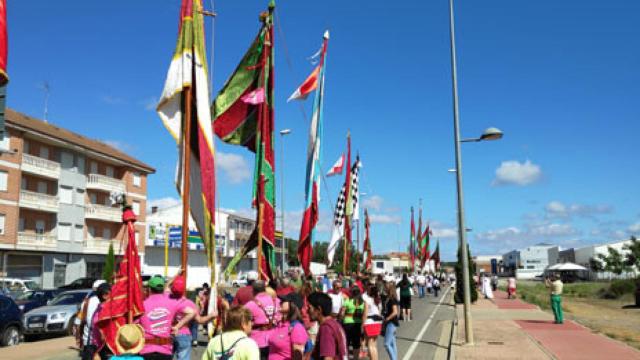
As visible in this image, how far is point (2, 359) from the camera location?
12.2m

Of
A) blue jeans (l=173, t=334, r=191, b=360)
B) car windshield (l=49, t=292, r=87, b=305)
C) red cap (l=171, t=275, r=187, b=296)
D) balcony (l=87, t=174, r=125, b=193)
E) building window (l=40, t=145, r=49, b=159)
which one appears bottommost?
car windshield (l=49, t=292, r=87, b=305)

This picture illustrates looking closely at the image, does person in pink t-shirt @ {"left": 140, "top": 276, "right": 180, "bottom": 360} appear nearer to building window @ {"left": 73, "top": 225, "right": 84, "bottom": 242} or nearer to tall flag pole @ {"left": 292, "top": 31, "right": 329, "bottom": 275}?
tall flag pole @ {"left": 292, "top": 31, "right": 329, "bottom": 275}

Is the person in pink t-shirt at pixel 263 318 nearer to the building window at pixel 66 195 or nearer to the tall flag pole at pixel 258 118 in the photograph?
the tall flag pole at pixel 258 118

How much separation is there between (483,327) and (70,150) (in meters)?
33.9

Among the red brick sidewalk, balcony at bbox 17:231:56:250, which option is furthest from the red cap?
balcony at bbox 17:231:56:250

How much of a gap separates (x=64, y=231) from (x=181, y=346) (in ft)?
125

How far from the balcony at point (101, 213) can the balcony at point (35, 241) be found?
4.44m

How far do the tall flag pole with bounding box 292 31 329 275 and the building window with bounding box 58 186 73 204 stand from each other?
33673 mm

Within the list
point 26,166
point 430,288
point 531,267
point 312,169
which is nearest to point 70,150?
point 26,166

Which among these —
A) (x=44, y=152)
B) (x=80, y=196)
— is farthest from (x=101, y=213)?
(x=44, y=152)

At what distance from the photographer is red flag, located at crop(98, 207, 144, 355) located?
5.34 metres

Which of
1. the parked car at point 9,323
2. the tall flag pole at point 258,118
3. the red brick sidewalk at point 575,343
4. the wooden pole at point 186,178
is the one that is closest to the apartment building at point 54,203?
the parked car at point 9,323

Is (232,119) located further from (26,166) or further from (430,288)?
(430,288)

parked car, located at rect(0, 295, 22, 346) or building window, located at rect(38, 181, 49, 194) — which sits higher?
building window, located at rect(38, 181, 49, 194)
